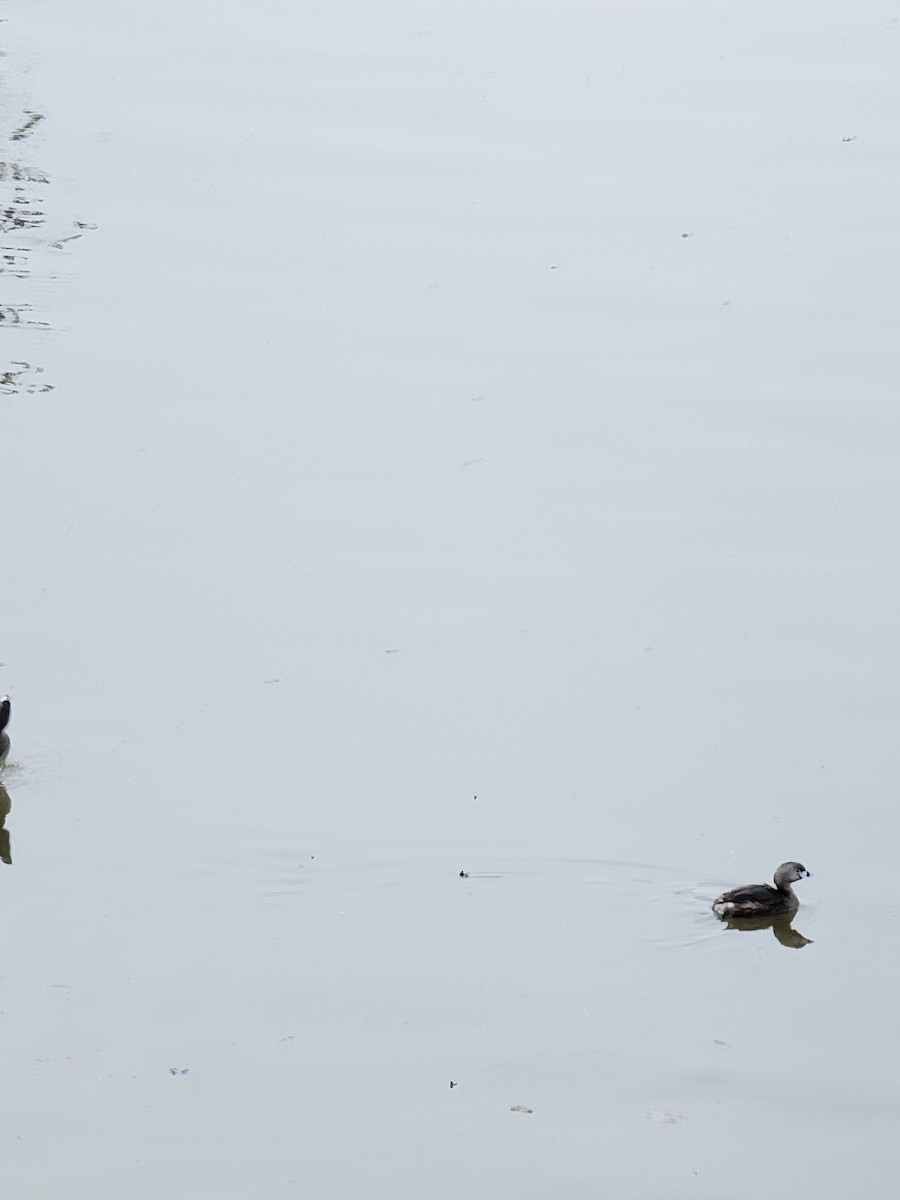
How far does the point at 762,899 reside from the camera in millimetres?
8336

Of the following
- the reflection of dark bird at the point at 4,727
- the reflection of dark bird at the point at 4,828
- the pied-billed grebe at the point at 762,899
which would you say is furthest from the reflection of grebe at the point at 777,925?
the reflection of dark bird at the point at 4,727

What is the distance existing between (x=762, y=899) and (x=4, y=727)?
3.95 metres

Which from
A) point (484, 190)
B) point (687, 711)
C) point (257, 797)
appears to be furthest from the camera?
point (484, 190)

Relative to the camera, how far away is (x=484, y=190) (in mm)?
16891

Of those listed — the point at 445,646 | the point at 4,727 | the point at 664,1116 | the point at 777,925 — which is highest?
the point at 445,646

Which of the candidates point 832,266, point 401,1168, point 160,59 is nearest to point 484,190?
point 832,266

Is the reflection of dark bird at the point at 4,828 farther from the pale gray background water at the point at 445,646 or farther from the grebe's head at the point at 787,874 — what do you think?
the grebe's head at the point at 787,874

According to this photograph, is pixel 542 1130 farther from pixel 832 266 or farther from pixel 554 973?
pixel 832 266

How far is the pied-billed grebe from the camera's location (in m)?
8.29

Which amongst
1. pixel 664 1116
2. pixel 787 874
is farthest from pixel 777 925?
pixel 664 1116

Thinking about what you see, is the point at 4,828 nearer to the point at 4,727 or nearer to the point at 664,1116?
the point at 4,727

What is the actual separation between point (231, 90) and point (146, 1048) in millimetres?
13829

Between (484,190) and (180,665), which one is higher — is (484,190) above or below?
above

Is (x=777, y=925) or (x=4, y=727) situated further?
(x=4, y=727)
